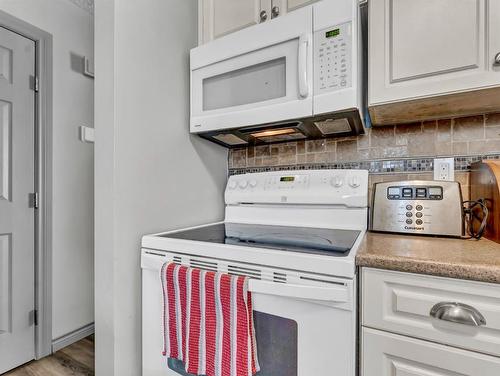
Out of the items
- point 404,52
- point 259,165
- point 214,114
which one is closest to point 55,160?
point 214,114

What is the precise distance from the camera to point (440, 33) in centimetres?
98

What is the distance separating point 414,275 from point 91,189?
207cm

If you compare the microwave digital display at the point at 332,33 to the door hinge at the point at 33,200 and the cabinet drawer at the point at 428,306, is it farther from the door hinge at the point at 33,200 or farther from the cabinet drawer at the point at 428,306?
the door hinge at the point at 33,200

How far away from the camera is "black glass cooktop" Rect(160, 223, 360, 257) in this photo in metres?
0.95

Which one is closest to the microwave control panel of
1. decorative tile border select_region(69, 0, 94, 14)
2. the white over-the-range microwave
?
the white over-the-range microwave

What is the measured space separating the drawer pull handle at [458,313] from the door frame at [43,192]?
2.02m

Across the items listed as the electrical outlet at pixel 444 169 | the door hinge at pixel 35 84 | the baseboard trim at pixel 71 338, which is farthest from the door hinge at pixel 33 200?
the electrical outlet at pixel 444 169

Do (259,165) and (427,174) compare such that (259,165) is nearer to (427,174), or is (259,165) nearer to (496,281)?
(427,174)

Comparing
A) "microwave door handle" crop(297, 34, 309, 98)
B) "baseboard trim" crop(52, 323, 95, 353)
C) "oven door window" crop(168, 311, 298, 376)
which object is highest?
"microwave door handle" crop(297, 34, 309, 98)

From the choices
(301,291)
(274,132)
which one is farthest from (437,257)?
(274,132)

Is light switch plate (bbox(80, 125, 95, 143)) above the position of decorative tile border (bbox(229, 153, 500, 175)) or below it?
above

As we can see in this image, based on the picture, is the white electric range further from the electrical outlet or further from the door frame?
the door frame

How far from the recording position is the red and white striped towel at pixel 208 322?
91 cm

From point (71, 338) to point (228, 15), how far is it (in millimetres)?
2220
